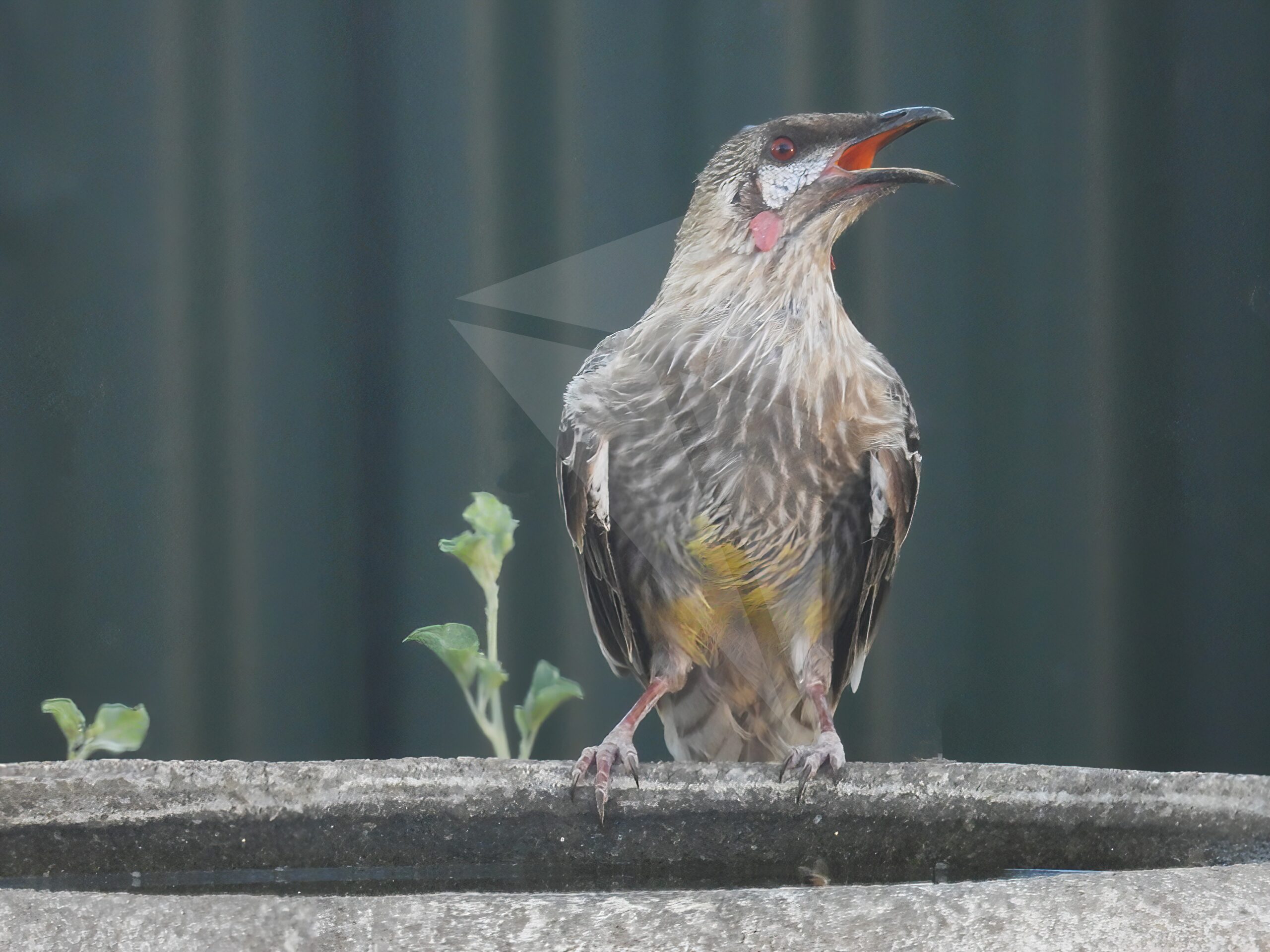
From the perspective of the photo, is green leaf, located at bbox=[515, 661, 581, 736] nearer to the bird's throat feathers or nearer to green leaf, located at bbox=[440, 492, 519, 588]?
green leaf, located at bbox=[440, 492, 519, 588]

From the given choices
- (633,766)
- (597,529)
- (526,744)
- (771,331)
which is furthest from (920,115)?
(526,744)

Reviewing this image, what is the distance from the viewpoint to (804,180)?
1.07 metres

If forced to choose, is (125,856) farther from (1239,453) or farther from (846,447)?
(1239,453)

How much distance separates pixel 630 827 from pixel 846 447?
432 millimetres

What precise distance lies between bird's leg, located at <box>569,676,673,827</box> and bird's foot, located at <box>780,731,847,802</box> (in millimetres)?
110

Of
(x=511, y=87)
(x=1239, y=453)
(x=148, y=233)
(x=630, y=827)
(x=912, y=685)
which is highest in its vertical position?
(x=511, y=87)

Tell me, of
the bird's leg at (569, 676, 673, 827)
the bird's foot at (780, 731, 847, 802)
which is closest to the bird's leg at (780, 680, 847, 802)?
the bird's foot at (780, 731, 847, 802)

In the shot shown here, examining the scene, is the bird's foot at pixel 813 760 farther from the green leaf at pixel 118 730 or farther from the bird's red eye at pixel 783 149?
the green leaf at pixel 118 730

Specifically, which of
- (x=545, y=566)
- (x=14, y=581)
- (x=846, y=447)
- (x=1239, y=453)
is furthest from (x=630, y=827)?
(x=1239, y=453)

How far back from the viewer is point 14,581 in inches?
55.9

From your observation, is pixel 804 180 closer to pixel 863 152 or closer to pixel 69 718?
pixel 863 152

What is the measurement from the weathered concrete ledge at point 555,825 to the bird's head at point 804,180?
49 centimetres

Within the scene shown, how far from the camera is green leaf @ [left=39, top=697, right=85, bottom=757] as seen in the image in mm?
1249

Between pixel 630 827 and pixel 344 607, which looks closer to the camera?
pixel 630 827
